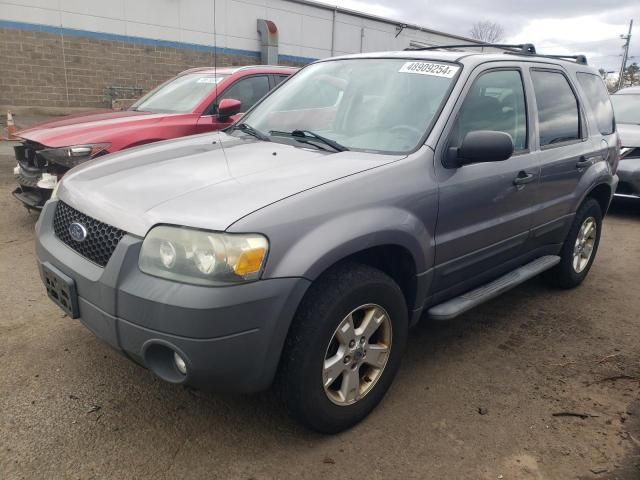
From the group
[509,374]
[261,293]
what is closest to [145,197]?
[261,293]

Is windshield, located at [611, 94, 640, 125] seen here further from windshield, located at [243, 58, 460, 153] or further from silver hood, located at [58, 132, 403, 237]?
silver hood, located at [58, 132, 403, 237]

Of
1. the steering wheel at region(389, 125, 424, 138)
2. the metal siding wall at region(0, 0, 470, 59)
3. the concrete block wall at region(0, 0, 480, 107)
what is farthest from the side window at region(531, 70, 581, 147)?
the metal siding wall at region(0, 0, 470, 59)

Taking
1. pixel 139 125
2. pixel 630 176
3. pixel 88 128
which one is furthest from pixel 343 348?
pixel 630 176

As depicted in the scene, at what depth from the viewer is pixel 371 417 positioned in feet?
8.93

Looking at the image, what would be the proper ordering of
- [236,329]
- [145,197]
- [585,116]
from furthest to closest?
[585,116] < [145,197] < [236,329]

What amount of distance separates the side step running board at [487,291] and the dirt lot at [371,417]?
15.9 inches

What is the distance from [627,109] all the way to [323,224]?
808cm

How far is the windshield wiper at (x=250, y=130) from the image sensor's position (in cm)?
328

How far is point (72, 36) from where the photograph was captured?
49.2ft

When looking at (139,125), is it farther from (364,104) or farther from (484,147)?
(484,147)

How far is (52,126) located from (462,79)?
425cm

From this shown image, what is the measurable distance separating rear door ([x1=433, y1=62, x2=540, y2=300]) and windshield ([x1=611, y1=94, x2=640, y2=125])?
5.68 meters

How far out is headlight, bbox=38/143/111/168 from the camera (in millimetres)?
4805

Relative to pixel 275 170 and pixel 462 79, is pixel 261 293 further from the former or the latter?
pixel 462 79
